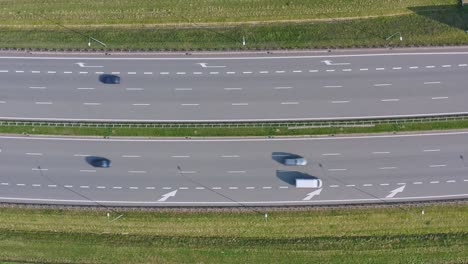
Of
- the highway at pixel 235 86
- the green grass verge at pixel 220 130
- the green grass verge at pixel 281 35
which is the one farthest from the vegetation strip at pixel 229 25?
the green grass verge at pixel 220 130

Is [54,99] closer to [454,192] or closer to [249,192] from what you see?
[249,192]

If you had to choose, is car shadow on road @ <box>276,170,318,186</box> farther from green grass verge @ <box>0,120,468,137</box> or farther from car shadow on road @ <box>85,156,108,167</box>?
car shadow on road @ <box>85,156,108,167</box>

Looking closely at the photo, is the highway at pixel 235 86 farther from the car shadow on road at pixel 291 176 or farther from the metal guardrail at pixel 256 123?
the car shadow on road at pixel 291 176

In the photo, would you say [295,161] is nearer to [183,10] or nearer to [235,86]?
[235,86]

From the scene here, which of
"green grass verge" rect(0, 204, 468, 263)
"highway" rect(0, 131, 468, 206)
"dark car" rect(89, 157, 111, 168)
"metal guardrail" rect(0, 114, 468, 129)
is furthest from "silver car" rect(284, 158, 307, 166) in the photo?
"dark car" rect(89, 157, 111, 168)

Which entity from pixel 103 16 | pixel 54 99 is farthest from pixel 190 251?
pixel 103 16

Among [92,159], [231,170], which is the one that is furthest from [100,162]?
[231,170]
